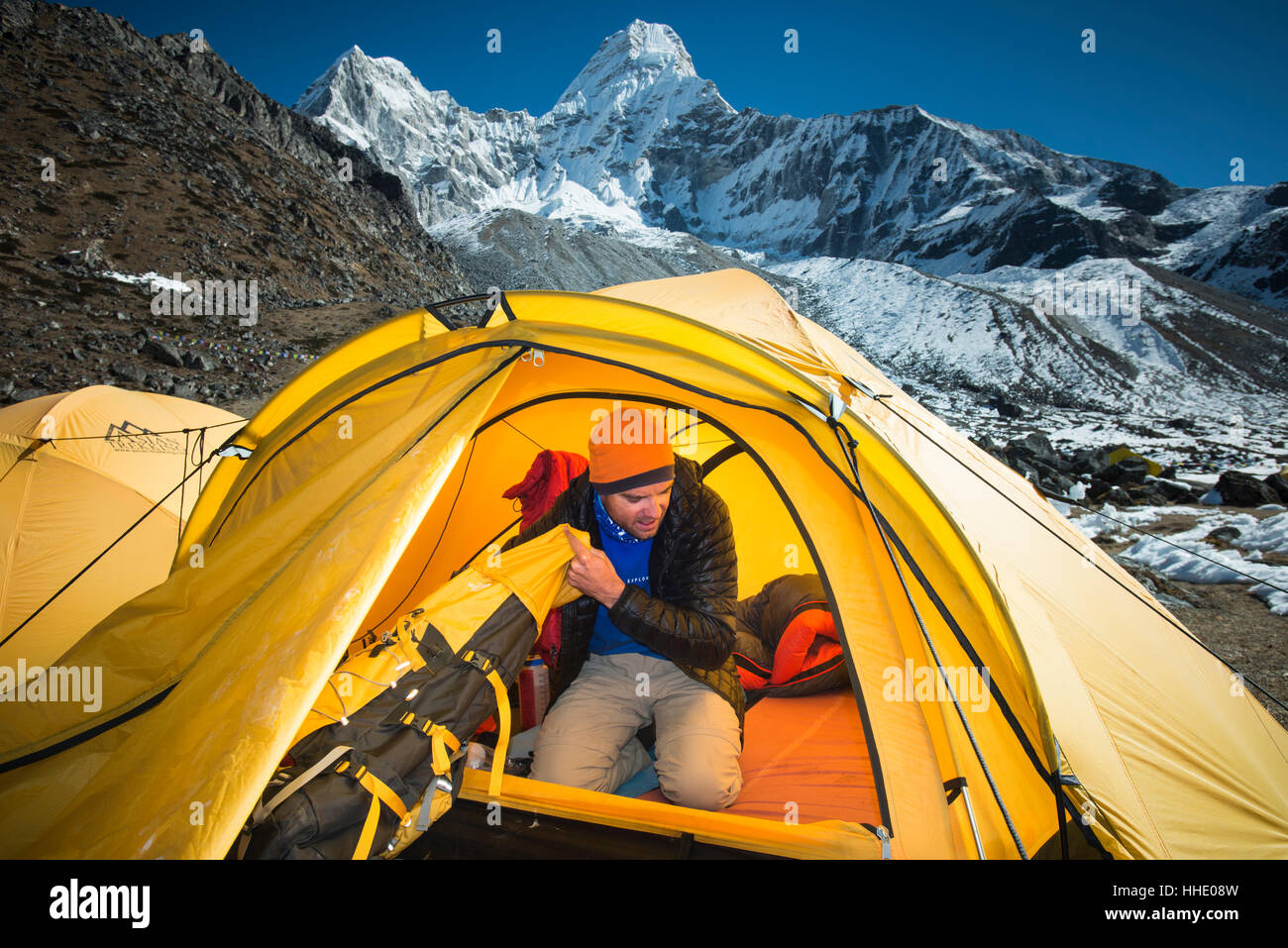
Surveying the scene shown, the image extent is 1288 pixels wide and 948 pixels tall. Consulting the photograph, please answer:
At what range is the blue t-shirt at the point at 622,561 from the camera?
3.30 metres

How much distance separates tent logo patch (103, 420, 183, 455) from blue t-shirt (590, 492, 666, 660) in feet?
15.9

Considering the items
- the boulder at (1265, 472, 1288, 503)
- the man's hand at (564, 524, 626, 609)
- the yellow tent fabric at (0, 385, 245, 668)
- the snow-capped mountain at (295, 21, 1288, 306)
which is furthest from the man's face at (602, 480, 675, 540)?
the snow-capped mountain at (295, 21, 1288, 306)

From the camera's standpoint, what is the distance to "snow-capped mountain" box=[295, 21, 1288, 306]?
8381 cm

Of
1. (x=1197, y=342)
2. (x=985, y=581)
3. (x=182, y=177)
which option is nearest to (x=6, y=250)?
(x=182, y=177)

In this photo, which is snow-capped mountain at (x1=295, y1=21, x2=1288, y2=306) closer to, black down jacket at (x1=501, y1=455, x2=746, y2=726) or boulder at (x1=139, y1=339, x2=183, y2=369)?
boulder at (x1=139, y1=339, x2=183, y2=369)

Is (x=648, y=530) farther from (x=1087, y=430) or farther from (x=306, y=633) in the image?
(x=1087, y=430)

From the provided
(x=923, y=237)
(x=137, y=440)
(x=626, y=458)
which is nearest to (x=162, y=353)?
(x=137, y=440)

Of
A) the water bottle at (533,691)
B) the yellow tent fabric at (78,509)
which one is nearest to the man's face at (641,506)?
the water bottle at (533,691)

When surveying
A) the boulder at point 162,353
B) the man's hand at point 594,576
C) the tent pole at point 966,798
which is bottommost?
the tent pole at point 966,798

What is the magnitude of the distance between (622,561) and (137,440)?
5051 mm

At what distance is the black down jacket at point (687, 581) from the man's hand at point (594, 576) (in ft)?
0.27

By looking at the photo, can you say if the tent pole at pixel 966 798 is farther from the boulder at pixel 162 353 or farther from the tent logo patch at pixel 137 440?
the boulder at pixel 162 353

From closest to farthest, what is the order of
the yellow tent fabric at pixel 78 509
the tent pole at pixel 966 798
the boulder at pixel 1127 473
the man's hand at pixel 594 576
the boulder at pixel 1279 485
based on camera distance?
the tent pole at pixel 966 798
the man's hand at pixel 594 576
the yellow tent fabric at pixel 78 509
the boulder at pixel 1279 485
the boulder at pixel 1127 473
